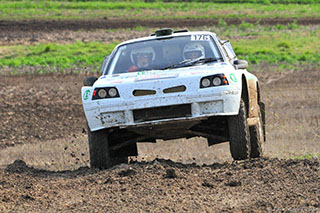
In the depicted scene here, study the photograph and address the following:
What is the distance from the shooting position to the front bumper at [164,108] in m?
7.85

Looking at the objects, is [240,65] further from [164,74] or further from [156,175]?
[156,175]

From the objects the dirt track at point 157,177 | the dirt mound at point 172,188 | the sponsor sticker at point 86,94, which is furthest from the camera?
the sponsor sticker at point 86,94

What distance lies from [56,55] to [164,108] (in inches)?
693

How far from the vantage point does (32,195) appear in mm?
6875

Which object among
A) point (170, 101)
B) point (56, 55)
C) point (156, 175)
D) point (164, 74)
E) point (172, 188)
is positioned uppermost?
point (164, 74)

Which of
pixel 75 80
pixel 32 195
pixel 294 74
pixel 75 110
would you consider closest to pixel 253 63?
pixel 294 74

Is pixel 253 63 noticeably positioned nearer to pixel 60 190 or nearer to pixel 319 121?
pixel 319 121

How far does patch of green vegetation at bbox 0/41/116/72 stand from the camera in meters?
23.2

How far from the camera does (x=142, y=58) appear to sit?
9258mm

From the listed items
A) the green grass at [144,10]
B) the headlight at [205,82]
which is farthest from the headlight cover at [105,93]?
the green grass at [144,10]

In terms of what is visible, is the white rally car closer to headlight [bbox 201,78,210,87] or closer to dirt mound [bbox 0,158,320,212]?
headlight [bbox 201,78,210,87]

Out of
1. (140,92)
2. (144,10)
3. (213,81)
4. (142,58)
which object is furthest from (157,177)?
(144,10)

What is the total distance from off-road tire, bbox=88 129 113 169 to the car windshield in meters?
1.15

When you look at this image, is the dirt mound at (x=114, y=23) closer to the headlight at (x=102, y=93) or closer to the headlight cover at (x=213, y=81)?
the headlight at (x=102, y=93)
